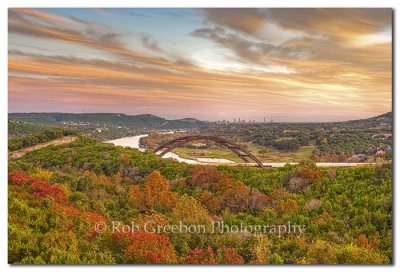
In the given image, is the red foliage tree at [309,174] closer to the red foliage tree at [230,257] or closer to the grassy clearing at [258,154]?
the grassy clearing at [258,154]

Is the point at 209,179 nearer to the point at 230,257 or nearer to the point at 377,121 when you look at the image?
the point at 230,257

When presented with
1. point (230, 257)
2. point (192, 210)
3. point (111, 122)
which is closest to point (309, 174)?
point (192, 210)

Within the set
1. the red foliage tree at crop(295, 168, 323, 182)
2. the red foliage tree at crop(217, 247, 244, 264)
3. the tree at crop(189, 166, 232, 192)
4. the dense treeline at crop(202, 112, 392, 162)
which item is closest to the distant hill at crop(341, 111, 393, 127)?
the dense treeline at crop(202, 112, 392, 162)

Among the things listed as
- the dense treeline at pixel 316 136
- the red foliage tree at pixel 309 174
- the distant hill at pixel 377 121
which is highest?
the distant hill at pixel 377 121

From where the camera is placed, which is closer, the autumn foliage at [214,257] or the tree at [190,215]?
the autumn foliage at [214,257]

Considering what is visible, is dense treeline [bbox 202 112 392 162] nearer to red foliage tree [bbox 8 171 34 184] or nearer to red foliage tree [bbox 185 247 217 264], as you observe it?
red foliage tree [bbox 185 247 217 264]

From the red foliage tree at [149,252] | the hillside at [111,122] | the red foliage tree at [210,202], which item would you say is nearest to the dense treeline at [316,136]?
the hillside at [111,122]
